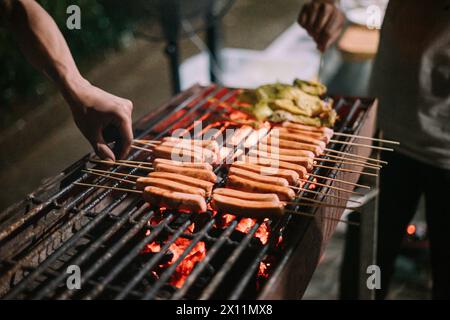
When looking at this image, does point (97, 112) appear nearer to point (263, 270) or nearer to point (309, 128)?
point (263, 270)

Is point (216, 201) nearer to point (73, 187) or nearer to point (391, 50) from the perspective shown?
point (73, 187)

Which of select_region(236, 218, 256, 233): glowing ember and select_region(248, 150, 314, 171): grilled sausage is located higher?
select_region(248, 150, 314, 171): grilled sausage

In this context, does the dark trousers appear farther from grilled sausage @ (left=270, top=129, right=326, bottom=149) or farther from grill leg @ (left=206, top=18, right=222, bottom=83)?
grill leg @ (left=206, top=18, right=222, bottom=83)

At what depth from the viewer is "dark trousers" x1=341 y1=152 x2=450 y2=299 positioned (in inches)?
143

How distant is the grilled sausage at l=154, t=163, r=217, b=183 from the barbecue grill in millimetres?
169

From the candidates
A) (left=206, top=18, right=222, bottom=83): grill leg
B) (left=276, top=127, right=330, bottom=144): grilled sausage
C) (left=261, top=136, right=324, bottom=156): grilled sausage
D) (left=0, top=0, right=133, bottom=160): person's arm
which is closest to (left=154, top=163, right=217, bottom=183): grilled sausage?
(left=0, top=0, right=133, bottom=160): person's arm

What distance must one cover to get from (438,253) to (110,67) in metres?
7.73

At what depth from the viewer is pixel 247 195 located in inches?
110

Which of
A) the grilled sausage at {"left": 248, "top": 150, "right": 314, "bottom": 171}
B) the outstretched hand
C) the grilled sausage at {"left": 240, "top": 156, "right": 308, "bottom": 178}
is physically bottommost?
the grilled sausage at {"left": 240, "top": 156, "right": 308, "bottom": 178}

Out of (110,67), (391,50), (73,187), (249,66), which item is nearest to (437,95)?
(391,50)

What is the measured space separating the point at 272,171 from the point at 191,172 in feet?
1.79

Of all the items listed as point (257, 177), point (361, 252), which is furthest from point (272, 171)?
point (361, 252)
